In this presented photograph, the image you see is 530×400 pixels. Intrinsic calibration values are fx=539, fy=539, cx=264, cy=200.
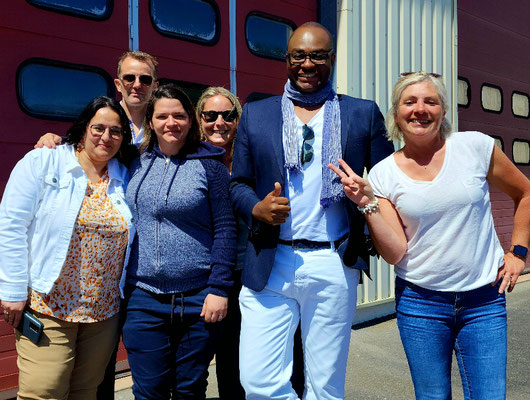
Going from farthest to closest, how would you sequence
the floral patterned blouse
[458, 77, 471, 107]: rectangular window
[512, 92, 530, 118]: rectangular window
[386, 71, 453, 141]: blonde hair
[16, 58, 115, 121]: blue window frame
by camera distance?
[512, 92, 530, 118]: rectangular window < [458, 77, 471, 107]: rectangular window < [16, 58, 115, 121]: blue window frame < the floral patterned blouse < [386, 71, 453, 141]: blonde hair

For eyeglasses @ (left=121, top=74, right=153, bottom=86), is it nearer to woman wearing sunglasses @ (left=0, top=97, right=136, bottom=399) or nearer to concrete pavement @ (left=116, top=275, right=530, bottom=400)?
woman wearing sunglasses @ (left=0, top=97, right=136, bottom=399)

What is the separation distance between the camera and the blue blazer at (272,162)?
7.12ft

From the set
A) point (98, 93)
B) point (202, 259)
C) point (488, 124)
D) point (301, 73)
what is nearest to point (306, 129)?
point (301, 73)

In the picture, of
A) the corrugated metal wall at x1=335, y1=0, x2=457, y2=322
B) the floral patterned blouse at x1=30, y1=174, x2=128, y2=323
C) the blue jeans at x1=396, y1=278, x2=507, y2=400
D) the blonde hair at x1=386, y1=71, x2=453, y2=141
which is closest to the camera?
the blue jeans at x1=396, y1=278, x2=507, y2=400

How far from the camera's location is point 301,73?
2199mm

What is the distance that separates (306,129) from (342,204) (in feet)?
1.11

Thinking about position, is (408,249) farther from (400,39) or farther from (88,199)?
(400,39)

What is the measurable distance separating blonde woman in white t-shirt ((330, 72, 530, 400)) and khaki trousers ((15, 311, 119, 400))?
1275mm

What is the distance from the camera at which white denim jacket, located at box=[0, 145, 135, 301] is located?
85.3 inches

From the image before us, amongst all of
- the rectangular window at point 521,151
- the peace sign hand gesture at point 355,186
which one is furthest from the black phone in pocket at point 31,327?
the rectangular window at point 521,151

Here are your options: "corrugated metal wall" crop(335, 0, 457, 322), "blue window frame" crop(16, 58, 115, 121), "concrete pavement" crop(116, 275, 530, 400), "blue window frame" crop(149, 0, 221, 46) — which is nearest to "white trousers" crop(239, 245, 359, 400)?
"concrete pavement" crop(116, 275, 530, 400)

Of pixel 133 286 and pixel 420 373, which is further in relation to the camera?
pixel 133 286

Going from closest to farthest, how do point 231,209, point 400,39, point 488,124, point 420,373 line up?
point 420,373 < point 231,209 < point 400,39 < point 488,124

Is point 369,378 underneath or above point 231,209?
underneath
